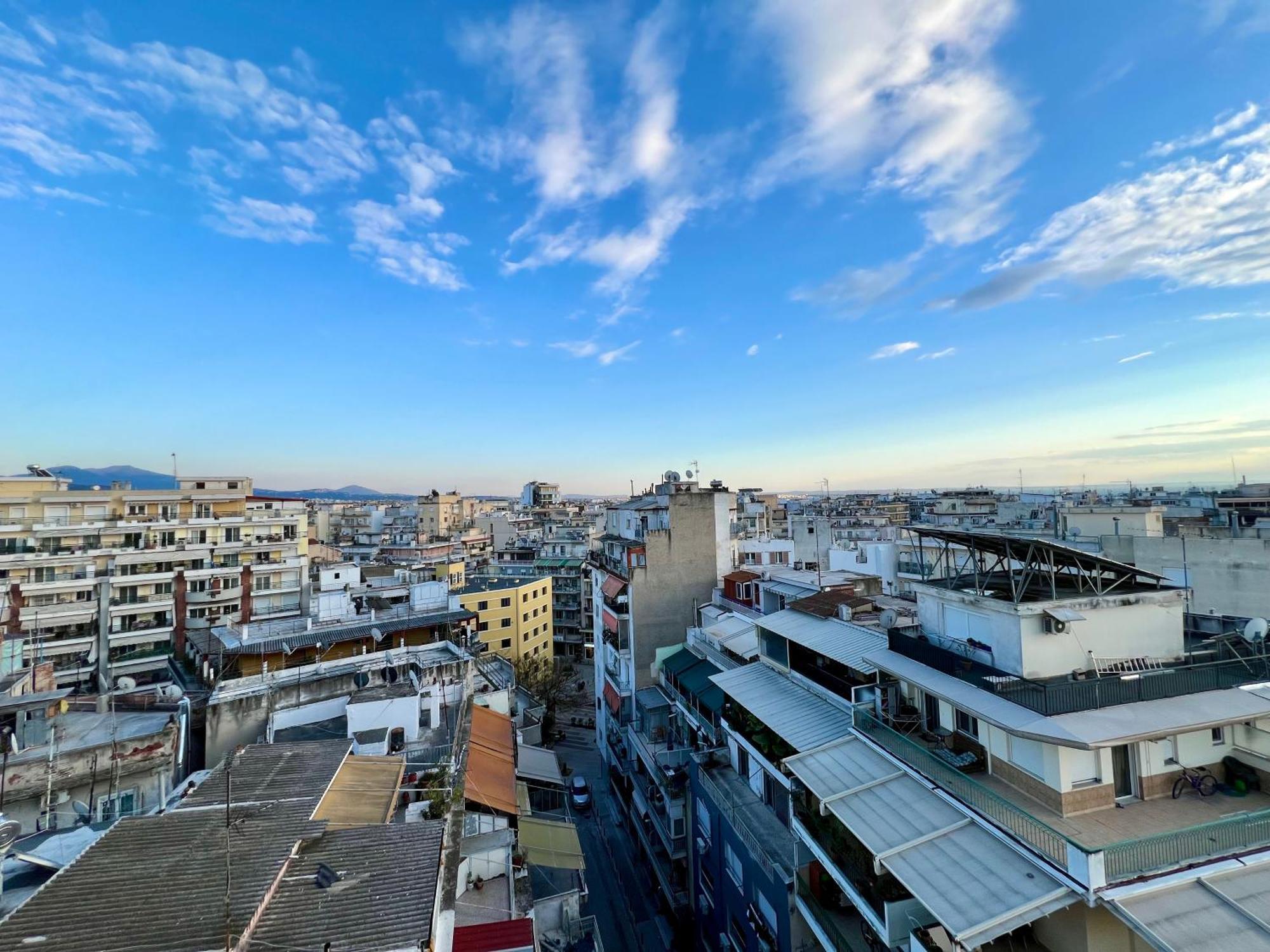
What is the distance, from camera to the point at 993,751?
11172mm

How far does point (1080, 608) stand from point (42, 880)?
18.4 meters

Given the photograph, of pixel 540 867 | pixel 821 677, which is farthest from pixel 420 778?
pixel 821 677

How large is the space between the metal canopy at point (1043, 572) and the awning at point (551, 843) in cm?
1171

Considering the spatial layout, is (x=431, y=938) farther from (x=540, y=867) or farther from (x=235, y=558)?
(x=235, y=558)

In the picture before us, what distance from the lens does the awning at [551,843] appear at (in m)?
14.5

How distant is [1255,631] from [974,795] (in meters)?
6.87

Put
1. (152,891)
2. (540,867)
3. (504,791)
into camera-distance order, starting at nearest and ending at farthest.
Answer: (152,891), (504,791), (540,867)

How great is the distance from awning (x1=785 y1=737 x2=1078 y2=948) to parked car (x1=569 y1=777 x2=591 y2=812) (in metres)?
20.0

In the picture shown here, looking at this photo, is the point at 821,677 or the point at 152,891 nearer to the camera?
the point at 152,891

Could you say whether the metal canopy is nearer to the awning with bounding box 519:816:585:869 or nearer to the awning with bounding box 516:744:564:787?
the awning with bounding box 519:816:585:869

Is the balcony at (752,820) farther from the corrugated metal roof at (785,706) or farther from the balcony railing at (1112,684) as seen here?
the balcony railing at (1112,684)

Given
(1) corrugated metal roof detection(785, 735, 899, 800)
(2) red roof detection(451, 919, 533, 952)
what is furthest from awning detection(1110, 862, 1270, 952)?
(2) red roof detection(451, 919, 533, 952)

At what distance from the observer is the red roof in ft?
31.6

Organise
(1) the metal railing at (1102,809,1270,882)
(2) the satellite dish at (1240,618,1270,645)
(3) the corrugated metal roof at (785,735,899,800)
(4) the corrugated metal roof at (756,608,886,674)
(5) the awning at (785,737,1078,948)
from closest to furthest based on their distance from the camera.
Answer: (1) the metal railing at (1102,809,1270,882) → (5) the awning at (785,737,1078,948) → (2) the satellite dish at (1240,618,1270,645) → (3) the corrugated metal roof at (785,735,899,800) → (4) the corrugated metal roof at (756,608,886,674)
